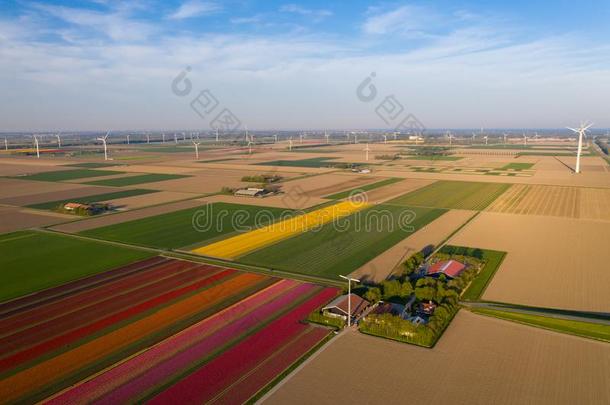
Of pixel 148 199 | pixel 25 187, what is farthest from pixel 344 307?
pixel 25 187

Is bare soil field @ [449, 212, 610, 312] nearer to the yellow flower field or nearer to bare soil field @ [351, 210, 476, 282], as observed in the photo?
bare soil field @ [351, 210, 476, 282]

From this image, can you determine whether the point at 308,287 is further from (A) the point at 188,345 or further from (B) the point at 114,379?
(B) the point at 114,379

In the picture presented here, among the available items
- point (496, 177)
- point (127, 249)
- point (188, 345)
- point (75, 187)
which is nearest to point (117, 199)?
point (75, 187)

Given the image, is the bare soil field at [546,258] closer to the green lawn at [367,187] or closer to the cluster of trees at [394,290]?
the cluster of trees at [394,290]

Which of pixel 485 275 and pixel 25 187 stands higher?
pixel 25 187

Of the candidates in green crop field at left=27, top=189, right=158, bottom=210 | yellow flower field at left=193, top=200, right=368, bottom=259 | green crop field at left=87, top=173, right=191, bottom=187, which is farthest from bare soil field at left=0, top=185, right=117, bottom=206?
yellow flower field at left=193, top=200, right=368, bottom=259

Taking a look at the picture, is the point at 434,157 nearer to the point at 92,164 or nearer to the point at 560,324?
the point at 92,164
